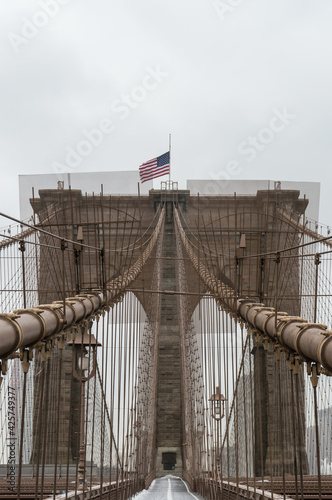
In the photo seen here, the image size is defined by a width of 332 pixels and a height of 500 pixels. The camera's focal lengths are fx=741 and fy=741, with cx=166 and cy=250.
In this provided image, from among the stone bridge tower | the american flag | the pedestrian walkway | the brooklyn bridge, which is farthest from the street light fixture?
the american flag

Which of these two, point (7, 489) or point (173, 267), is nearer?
point (7, 489)

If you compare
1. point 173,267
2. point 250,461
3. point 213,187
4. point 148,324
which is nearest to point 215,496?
point 148,324

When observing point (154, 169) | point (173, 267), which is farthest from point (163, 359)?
point (154, 169)

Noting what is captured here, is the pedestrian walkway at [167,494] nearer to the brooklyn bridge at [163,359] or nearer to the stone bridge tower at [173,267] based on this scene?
the brooklyn bridge at [163,359]

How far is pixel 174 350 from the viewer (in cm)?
2006

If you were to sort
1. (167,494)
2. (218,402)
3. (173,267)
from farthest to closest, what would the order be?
(173,267) → (218,402) → (167,494)

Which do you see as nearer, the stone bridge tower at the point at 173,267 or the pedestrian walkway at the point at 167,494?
the pedestrian walkway at the point at 167,494

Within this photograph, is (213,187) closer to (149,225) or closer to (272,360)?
(149,225)

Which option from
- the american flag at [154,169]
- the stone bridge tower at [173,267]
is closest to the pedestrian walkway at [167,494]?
the stone bridge tower at [173,267]

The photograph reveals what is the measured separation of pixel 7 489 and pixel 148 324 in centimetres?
713

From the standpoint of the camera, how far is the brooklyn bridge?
4.79 meters

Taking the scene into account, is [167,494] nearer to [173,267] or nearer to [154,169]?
[173,267]

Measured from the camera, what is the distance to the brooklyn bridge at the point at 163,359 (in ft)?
15.7

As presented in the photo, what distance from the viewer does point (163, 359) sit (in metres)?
19.9
